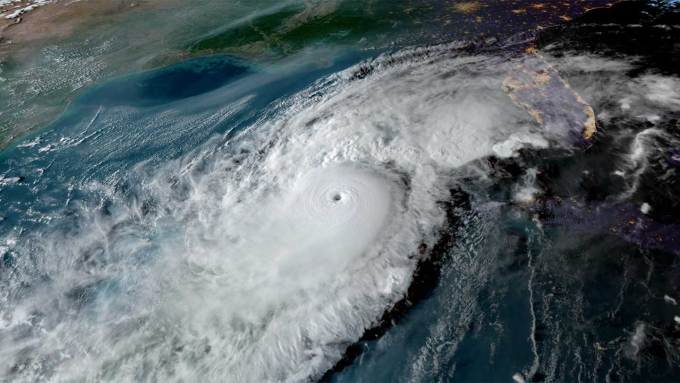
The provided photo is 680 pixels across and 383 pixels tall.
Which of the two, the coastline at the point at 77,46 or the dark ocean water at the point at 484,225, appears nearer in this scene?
the dark ocean water at the point at 484,225

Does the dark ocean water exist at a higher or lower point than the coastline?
lower

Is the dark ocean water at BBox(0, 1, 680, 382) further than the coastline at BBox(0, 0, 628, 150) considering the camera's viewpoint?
No

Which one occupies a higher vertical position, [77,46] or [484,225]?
[77,46]

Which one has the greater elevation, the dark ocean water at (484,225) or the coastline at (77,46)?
the coastline at (77,46)

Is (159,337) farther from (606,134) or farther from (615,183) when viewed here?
(606,134)

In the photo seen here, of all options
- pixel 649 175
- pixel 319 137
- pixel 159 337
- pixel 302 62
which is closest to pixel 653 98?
pixel 649 175

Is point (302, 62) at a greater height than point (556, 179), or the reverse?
point (302, 62)

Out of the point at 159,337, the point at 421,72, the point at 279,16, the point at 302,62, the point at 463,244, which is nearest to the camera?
the point at 159,337

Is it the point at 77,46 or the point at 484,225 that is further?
the point at 77,46
